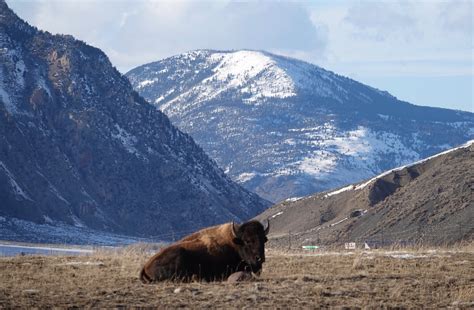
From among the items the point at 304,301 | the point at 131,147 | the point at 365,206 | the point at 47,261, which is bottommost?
the point at 304,301

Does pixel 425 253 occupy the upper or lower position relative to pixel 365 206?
lower

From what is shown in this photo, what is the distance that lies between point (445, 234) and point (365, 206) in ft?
73.7

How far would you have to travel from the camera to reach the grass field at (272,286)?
1719 cm

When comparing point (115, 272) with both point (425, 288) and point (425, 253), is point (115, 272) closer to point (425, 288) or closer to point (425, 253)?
point (425, 288)

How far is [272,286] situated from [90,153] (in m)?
97.3

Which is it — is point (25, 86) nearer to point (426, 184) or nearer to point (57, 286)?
point (426, 184)

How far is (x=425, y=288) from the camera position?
62.0 feet

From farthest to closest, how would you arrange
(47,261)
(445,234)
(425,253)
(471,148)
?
(471,148) → (445,234) → (425,253) → (47,261)

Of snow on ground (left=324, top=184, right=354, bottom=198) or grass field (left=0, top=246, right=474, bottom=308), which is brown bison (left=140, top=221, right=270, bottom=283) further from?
snow on ground (left=324, top=184, right=354, bottom=198)

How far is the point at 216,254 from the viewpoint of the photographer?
21625 mm

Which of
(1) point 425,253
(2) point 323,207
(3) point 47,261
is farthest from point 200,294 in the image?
(2) point 323,207

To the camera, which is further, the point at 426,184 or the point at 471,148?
the point at 471,148

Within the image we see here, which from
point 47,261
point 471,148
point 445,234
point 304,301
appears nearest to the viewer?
point 304,301

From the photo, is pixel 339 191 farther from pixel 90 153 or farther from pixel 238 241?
pixel 238 241
